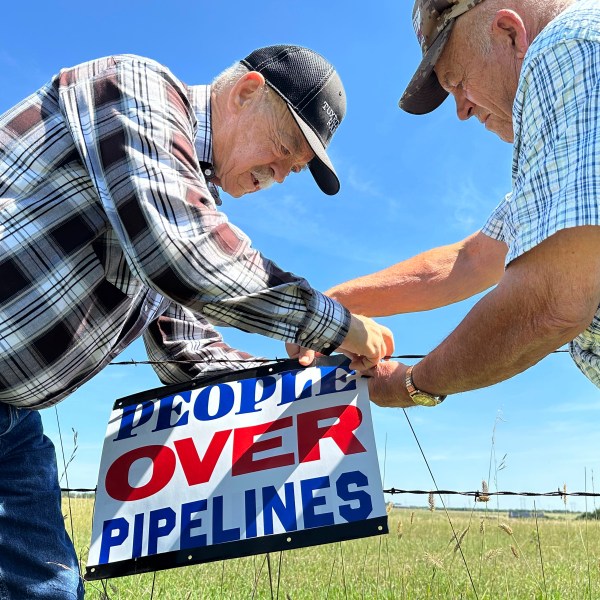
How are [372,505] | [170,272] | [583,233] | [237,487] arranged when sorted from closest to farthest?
[583,233]
[170,272]
[372,505]
[237,487]

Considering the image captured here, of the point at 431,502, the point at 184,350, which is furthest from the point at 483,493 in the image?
the point at 184,350

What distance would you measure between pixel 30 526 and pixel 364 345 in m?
1.40

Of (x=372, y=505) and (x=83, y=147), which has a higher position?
(x=83, y=147)

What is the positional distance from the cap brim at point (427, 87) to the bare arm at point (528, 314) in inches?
46.6

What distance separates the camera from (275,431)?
2.68 metres

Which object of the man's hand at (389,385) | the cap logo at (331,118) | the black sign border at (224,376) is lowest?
the man's hand at (389,385)

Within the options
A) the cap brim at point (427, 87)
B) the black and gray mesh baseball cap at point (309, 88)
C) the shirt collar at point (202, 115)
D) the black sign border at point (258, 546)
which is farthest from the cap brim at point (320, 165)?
the black sign border at point (258, 546)

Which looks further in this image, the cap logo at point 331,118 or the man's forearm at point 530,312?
the cap logo at point 331,118

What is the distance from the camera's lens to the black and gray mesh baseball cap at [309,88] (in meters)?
2.64

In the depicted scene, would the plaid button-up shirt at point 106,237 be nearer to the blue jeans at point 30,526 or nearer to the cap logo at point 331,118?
the blue jeans at point 30,526

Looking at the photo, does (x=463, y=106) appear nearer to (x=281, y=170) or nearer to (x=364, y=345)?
(x=281, y=170)

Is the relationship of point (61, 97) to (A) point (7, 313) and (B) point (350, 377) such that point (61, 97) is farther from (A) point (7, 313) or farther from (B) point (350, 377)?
(B) point (350, 377)

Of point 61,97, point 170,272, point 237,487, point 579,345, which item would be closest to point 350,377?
point 237,487

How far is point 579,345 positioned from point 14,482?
6.87 ft
